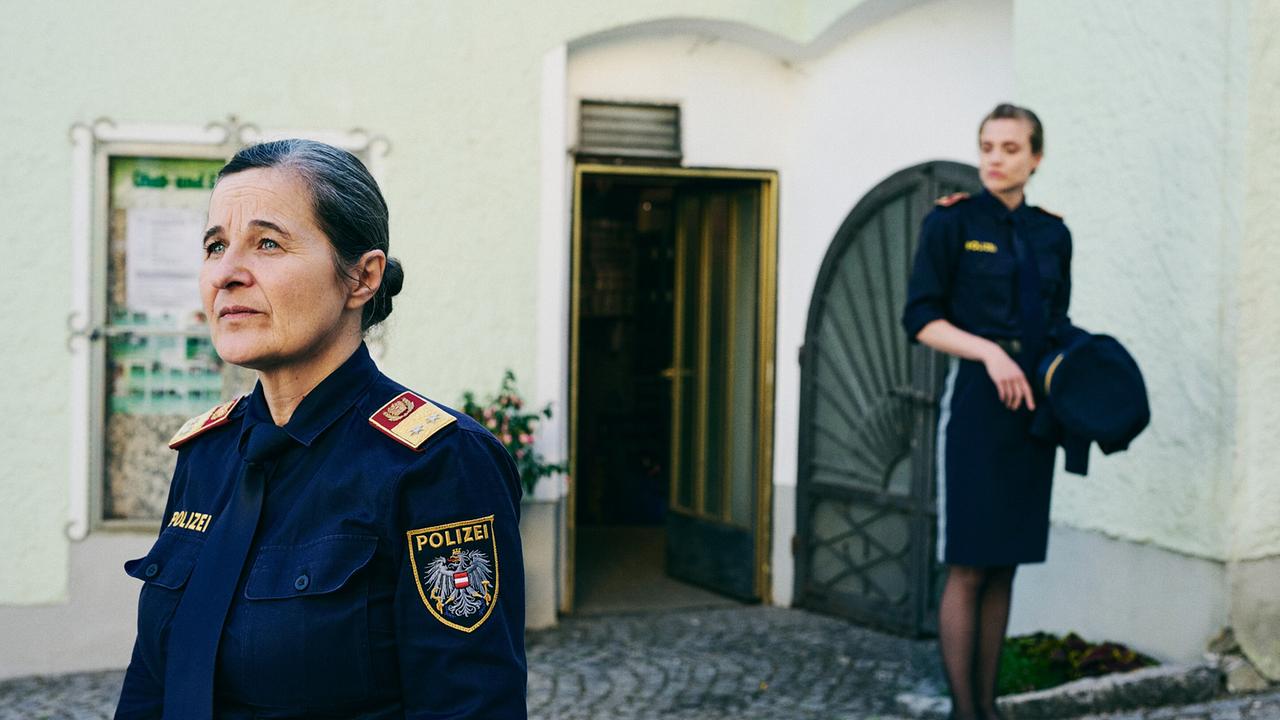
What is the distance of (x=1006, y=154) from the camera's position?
3939 mm

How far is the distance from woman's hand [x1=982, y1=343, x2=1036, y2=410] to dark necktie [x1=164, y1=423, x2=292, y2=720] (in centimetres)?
254

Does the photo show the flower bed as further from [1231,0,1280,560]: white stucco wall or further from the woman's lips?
the woman's lips

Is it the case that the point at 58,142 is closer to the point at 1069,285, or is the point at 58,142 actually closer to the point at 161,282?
the point at 161,282

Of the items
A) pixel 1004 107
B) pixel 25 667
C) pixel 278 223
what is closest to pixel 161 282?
pixel 25 667

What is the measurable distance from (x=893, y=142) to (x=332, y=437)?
16.5 ft

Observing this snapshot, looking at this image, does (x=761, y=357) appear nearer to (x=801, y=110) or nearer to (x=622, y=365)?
(x=801, y=110)

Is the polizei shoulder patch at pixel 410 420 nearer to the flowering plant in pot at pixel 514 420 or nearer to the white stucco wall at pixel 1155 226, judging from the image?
the white stucco wall at pixel 1155 226

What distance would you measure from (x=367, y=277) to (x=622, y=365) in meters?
8.40

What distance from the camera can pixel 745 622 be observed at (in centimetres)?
670

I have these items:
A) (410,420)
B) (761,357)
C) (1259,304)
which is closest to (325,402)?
(410,420)

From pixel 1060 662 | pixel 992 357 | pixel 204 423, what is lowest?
pixel 1060 662

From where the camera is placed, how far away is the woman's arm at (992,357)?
3.78 m

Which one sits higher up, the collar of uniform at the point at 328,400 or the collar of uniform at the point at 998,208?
the collar of uniform at the point at 998,208

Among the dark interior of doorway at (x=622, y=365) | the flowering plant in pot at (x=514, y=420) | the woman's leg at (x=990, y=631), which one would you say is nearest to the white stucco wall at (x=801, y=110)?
the flowering plant in pot at (x=514, y=420)
